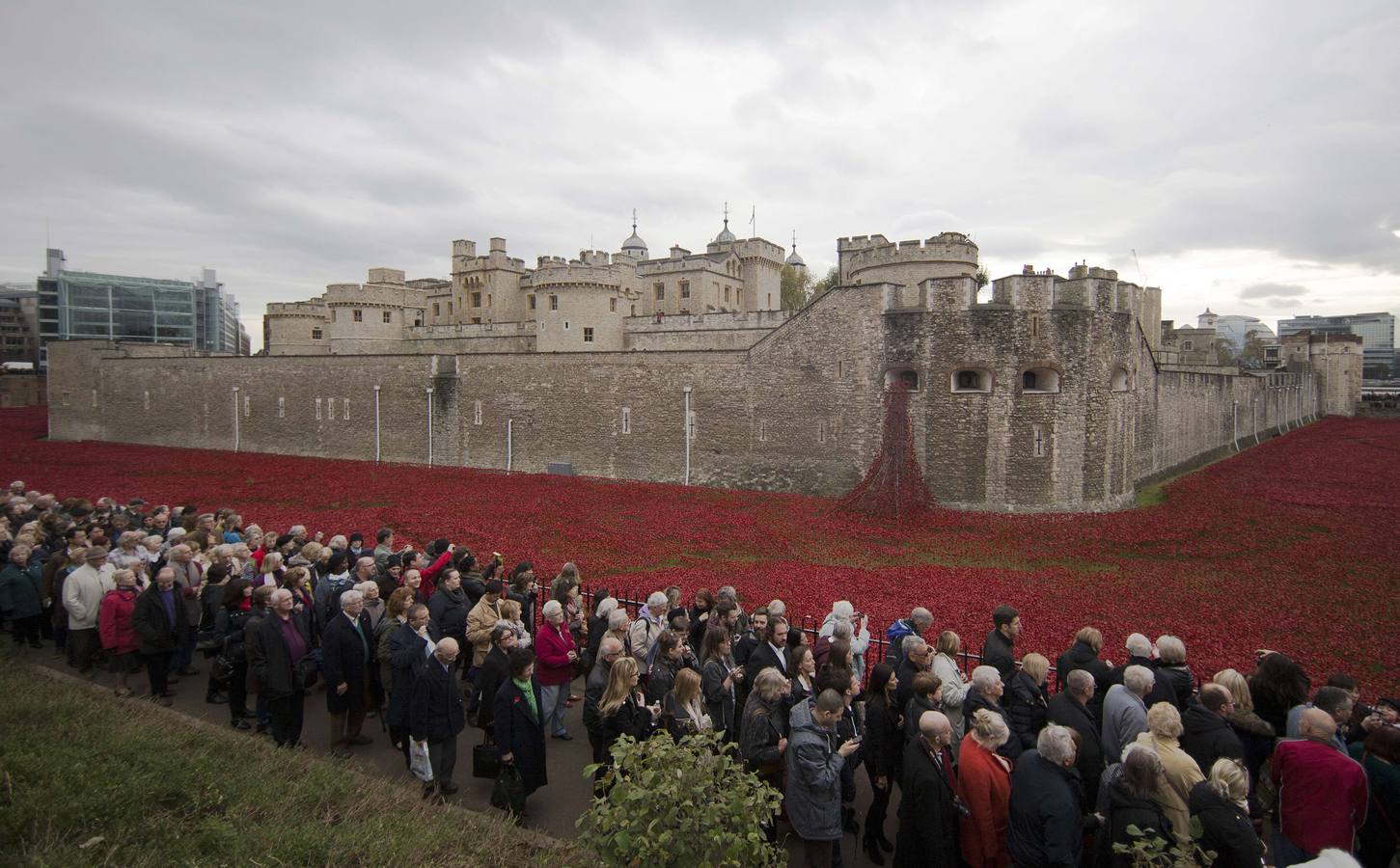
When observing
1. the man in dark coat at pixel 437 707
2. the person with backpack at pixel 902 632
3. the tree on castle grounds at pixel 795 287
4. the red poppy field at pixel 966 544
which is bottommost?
the red poppy field at pixel 966 544

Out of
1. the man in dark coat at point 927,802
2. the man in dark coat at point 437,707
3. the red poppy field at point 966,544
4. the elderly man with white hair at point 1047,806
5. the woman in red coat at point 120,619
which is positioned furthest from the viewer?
the red poppy field at point 966,544

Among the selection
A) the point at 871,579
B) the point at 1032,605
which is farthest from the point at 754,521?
the point at 1032,605

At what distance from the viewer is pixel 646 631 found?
8156mm

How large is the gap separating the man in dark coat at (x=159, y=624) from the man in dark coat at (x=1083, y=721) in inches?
382

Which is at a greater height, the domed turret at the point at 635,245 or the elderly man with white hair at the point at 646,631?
the domed turret at the point at 635,245

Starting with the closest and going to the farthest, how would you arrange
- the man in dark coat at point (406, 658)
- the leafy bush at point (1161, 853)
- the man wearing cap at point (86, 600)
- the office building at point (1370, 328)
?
the leafy bush at point (1161, 853), the man in dark coat at point (406, 658), the man wearing cap at point (86, 600), the office building at point (1370, 328)

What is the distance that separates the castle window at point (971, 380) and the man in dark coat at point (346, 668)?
19118 mm

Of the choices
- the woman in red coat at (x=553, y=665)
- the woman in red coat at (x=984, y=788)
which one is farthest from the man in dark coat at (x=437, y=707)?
the woman in red coat at (x=984, y=788)

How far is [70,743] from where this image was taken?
695 cm

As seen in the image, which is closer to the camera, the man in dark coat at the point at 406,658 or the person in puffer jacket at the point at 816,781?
the person in puffer jacket at the point at 816,781

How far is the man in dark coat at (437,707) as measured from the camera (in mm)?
6750

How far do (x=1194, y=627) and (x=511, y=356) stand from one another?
85.3ft

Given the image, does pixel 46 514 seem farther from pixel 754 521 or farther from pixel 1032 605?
pixel 1032 605

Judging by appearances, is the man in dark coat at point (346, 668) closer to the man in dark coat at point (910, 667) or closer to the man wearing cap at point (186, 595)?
the man wearing cap at point (186, 595)
